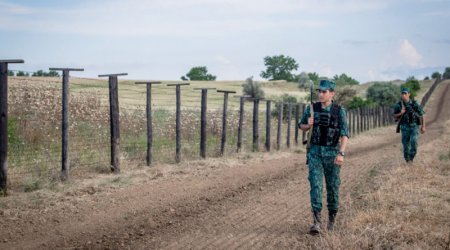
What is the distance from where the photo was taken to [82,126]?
13391 mm

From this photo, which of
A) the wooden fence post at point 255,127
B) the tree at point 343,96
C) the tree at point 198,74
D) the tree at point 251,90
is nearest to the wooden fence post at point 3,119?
the wooden fence post at point 255,127

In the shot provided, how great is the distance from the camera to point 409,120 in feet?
43.3

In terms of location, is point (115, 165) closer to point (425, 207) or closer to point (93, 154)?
point (93, 154)

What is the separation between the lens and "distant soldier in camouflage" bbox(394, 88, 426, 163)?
43.1ft

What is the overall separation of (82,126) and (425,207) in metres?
8.56

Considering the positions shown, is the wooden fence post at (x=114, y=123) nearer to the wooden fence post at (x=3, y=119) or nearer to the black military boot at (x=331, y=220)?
the wooden fence post at (x=3, y=119)

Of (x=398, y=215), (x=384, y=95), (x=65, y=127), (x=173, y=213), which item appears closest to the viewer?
(x=398, y=215)

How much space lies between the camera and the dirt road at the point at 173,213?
7.02m

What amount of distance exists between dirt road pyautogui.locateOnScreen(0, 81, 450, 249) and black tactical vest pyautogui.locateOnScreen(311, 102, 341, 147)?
1337mm

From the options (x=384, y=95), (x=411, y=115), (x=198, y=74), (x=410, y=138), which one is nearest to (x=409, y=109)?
(x=411, y=115)

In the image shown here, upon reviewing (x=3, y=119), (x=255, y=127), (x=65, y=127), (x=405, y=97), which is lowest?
(x=255, y=127)

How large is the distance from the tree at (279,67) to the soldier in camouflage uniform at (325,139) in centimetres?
10260

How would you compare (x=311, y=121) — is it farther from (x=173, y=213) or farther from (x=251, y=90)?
(x=251, y=90)

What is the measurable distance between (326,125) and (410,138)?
6911mm
